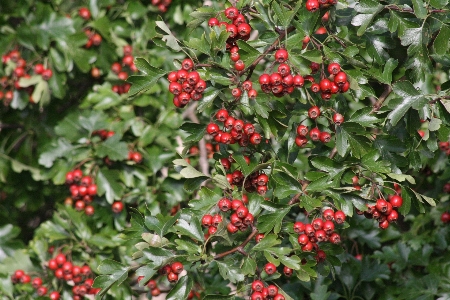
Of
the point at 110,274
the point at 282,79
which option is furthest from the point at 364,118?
the point at 110,274

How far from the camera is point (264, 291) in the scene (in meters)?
1.89

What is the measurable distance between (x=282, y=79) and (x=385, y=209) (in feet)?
1.45

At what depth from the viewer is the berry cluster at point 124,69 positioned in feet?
11.1

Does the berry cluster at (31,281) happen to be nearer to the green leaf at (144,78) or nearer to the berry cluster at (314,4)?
the green leaf at (144,78)

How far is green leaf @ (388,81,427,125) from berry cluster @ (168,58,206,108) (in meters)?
0.53

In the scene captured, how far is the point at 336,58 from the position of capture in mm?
1914

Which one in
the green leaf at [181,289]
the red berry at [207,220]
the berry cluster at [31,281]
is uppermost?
the red berry at [207,220]

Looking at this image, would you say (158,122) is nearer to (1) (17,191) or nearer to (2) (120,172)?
(2) (120,172)

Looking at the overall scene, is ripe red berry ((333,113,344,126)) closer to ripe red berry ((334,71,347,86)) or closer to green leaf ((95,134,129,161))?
ripe red berry ((334,71,347,86))

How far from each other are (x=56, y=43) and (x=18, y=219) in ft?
3.47

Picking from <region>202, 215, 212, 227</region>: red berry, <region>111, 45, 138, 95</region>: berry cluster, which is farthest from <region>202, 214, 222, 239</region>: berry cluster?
<region>111, 45, 138, 95</region>: berry cluster

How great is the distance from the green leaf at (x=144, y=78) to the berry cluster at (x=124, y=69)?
1.43m

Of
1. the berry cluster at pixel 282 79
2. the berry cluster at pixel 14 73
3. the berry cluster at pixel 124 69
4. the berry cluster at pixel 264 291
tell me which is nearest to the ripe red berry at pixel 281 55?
the berry cluster at pixel 282 79

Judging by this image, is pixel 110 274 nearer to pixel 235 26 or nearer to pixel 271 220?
pixel 271 220
